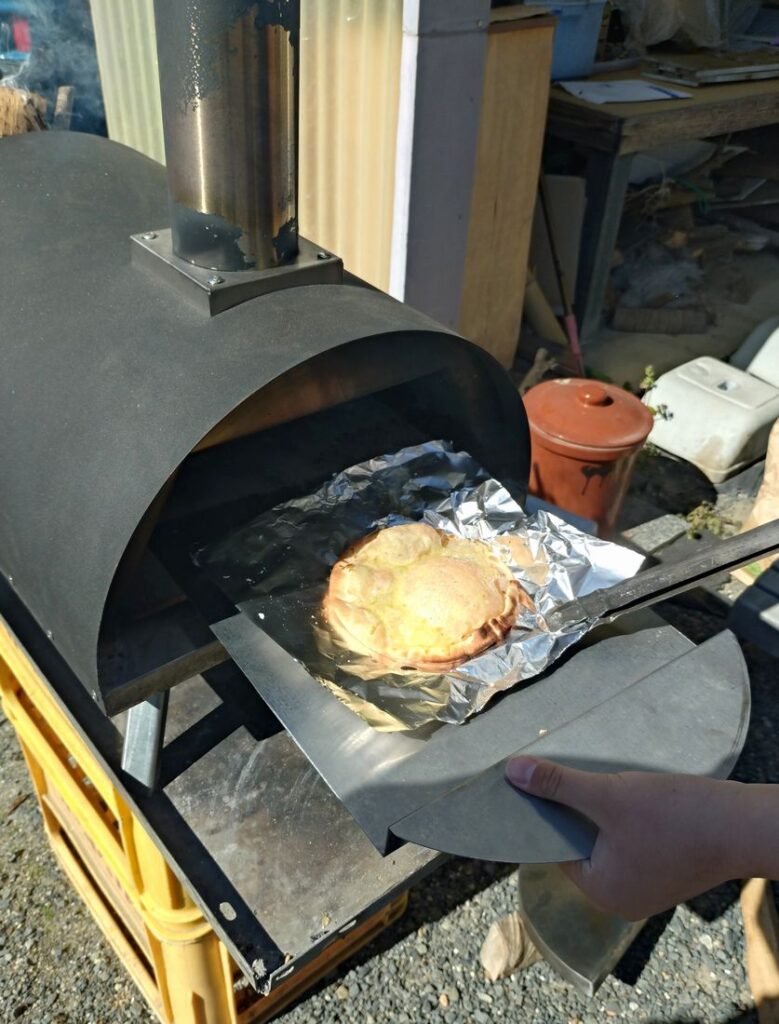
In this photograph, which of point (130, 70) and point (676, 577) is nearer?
point (676, 577)

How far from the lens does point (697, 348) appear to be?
5.31 m

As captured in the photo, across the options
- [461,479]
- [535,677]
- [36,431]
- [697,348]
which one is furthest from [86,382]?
[697,348]

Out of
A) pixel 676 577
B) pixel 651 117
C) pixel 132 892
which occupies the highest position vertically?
pixel 651 117

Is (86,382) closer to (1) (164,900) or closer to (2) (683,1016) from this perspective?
(1) (164,900)

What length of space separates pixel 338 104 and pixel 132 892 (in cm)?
321

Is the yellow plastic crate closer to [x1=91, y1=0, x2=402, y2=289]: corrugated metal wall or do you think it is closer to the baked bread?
the baked bread

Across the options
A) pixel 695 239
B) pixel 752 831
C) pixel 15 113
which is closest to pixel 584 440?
pixel 752 831

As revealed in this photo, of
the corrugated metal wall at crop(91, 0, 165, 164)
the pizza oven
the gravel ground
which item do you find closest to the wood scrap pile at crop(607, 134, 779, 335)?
the corrugated metal wall at crop(91, 0, 165, 164)

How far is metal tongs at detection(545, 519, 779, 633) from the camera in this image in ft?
4.55

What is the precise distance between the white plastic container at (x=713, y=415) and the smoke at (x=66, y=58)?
369 cm

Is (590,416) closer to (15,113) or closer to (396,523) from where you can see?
(396,523)

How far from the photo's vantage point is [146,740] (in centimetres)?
168

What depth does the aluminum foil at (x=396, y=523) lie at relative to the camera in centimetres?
146

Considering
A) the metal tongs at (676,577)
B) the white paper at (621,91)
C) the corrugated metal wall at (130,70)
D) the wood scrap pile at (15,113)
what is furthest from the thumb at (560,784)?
the white paper at (621,91)
